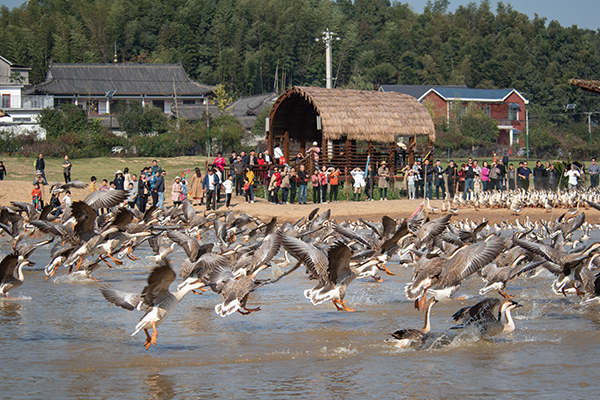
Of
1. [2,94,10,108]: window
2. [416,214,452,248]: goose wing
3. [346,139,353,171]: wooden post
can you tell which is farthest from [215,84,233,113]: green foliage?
[416,214,452,248]: goose wing

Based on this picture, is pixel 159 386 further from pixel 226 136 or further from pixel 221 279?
pixel 226 136

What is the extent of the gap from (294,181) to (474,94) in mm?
59563

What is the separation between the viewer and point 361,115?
1132 inches

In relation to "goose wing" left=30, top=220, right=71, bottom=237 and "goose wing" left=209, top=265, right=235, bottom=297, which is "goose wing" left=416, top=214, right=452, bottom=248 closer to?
"goose wing" left=209, top=265, right=235, bottom=297

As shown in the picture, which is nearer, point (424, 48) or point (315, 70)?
point (315, 70)

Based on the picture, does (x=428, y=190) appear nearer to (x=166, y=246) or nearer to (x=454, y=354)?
(x=166, y=246)

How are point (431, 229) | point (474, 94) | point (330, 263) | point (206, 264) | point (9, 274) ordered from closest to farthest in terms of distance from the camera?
point (330, 263) → point (206, 264) → point (9, 274) → point (431, 229) → point (474, 94)

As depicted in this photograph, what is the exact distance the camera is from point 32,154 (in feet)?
128

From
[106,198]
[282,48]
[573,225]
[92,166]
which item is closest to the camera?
[106,198]

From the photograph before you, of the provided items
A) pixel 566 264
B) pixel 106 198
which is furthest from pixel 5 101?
pixel 566 264

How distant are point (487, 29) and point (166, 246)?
11536 cm

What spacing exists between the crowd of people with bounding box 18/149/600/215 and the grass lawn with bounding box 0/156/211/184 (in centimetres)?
539

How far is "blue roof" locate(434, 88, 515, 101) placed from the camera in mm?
78000

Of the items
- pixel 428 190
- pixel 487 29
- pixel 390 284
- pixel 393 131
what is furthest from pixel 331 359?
pixel 487 29
